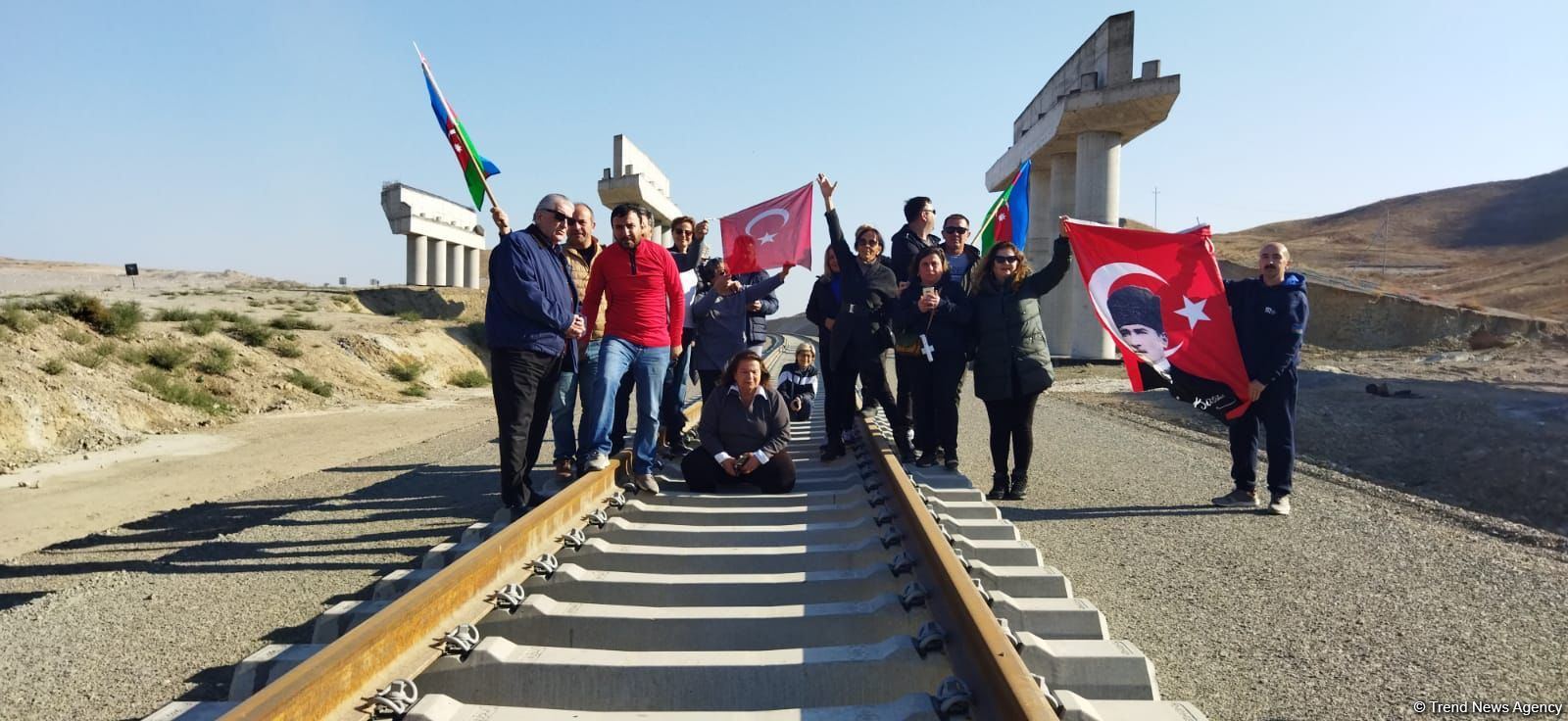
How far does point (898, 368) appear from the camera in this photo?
23.3ft

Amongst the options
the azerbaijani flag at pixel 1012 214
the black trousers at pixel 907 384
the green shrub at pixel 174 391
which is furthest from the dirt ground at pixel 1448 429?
the green shrub at pixel 174 391

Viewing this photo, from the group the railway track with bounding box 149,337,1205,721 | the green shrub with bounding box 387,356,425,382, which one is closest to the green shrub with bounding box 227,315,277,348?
the green shrub with bounding box 387,356,425,382

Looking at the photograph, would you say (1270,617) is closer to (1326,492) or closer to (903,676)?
(903,676)

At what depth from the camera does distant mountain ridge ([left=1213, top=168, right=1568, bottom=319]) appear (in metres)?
46.1

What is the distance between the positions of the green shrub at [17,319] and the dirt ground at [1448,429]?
1646 cm

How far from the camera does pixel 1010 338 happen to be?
6.38 meters

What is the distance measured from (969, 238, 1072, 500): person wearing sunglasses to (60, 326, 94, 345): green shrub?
15.0 meters

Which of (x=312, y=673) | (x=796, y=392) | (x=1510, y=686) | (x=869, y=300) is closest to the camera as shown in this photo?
(x=312, y=673)

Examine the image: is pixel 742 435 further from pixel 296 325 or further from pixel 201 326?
pixel 296 325

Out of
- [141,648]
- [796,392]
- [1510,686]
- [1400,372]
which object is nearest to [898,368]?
[796,392]

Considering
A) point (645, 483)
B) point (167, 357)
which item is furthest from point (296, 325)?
point (645, 483)

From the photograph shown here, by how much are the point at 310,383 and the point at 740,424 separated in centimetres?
1512

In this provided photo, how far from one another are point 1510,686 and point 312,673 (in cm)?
402

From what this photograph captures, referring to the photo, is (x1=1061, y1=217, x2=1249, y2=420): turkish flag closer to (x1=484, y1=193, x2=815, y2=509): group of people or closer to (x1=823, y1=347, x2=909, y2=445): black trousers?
(x1=823, y1=347, x2=909, y2=445): black trousers
